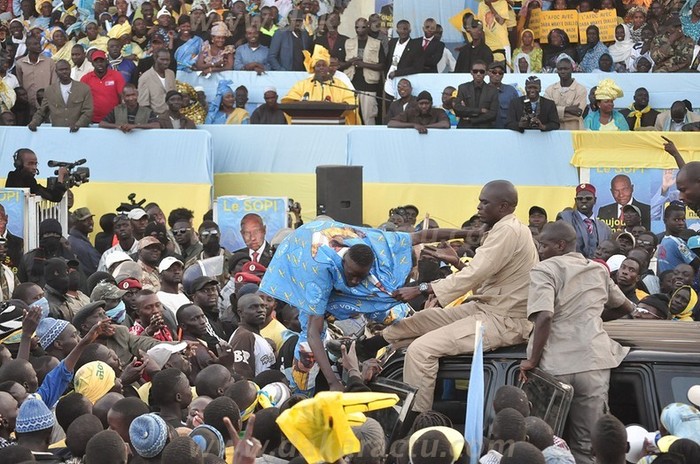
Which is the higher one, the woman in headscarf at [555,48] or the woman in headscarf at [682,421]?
the woman in headscarf at [555,48]

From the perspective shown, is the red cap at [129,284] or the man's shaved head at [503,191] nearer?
the man's shaved head at [503,191]

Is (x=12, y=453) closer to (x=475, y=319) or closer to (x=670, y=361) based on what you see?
(x=475, y=319)

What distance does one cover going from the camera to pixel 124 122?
16.8 meters

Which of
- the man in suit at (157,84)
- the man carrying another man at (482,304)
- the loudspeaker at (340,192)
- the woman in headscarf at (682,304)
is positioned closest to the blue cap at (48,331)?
the man carrying another man at (482,304)

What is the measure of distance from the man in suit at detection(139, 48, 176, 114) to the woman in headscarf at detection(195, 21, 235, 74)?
2.30 feet

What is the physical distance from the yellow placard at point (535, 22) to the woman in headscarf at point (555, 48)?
0.26 m

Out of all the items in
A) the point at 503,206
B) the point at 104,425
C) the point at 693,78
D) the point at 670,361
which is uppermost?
the point at 693,78

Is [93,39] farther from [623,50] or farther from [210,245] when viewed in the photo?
[623,50]

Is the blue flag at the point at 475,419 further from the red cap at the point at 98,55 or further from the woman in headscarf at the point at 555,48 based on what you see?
the woman in headscarf at the point at 555,48

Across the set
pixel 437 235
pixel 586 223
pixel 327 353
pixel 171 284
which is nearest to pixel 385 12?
pixel 586 223

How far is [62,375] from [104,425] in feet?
2.49

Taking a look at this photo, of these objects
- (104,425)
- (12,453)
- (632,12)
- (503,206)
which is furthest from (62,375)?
(632,12)

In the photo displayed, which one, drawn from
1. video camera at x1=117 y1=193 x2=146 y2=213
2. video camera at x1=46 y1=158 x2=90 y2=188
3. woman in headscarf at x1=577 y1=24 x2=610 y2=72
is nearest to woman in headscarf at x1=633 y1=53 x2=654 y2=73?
woman in headscarf at x1=577 y1=24 x2=610 y2=72

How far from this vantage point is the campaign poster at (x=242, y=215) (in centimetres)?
1488
